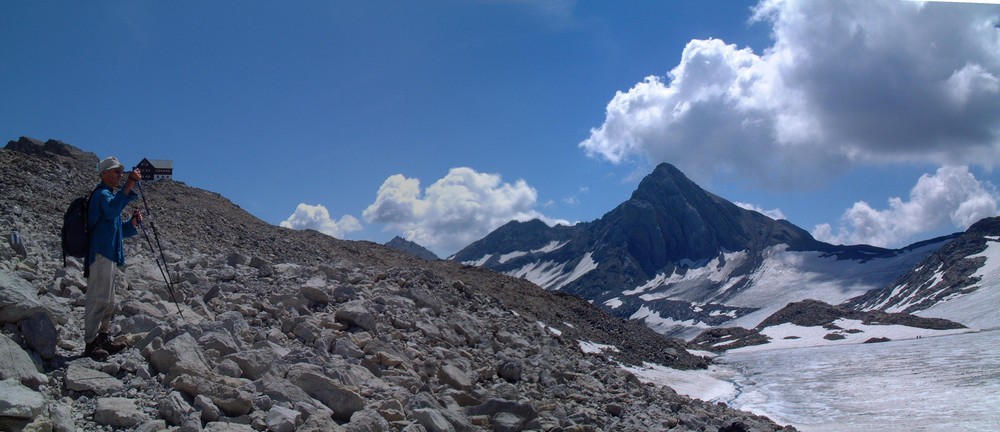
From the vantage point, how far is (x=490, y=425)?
11.1 meters

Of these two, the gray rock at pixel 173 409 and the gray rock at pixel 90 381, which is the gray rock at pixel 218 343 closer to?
→ the gray rock at pixel 90 381

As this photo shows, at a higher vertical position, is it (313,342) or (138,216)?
(138,216)

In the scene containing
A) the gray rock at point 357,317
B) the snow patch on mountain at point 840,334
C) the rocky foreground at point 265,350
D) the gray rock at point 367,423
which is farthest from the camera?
the snow patch on mountain at point 840,334

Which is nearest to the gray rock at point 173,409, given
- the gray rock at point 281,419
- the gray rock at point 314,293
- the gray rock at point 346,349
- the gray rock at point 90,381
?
the gray rock at point 90,381

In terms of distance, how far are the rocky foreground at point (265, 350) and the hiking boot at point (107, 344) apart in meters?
0.16

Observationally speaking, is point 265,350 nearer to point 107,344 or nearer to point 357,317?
point 107,344

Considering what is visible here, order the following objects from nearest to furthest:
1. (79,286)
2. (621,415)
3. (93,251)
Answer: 1. (93,251)
2. (79,286)
3. (621,415)

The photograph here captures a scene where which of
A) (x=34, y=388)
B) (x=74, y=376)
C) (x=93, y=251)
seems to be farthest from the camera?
(x=93, y=251)

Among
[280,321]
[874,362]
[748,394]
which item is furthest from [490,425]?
[874,362]

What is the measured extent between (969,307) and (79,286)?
364 ft

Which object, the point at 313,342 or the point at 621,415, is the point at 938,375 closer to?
the point at 621,415

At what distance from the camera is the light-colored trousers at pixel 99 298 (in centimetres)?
837

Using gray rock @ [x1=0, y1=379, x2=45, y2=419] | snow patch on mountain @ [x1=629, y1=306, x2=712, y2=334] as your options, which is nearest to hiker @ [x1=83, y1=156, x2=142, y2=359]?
gray rock @ [x1=0, y1=379, x2=45, y2=419]

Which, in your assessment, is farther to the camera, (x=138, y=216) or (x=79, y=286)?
(x=79, y=286)
